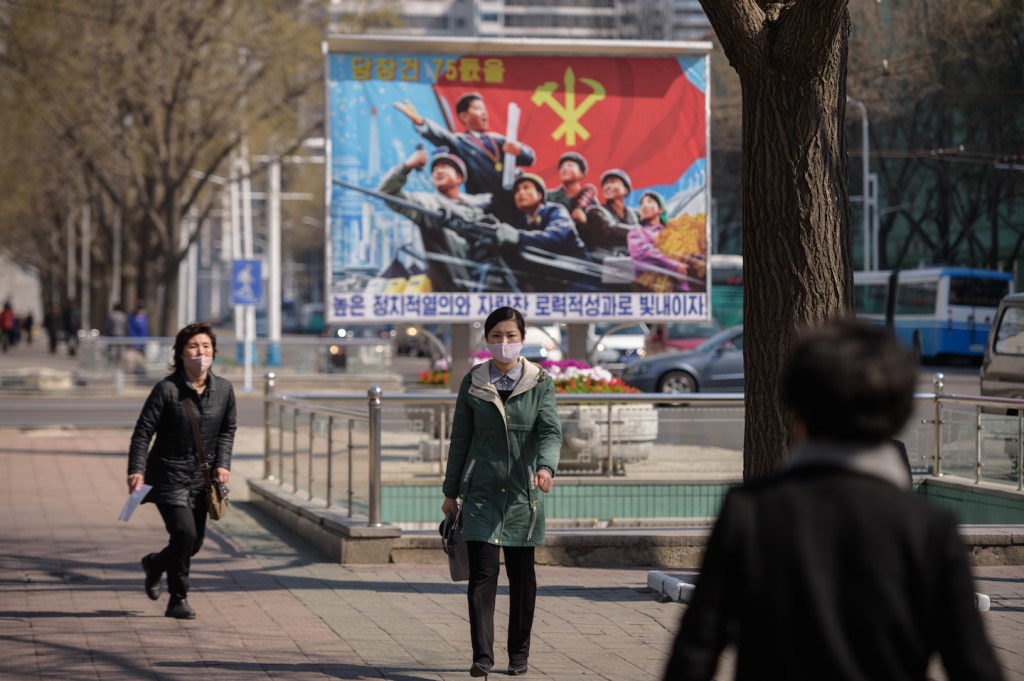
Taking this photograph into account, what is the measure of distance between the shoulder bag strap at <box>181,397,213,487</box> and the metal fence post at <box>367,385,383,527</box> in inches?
83.4

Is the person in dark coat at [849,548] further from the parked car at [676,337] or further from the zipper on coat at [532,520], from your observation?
the parked car at [676,337]

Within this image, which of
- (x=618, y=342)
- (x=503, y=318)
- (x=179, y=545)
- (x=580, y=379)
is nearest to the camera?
(x=503, y=318)

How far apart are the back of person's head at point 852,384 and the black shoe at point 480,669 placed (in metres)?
4.07

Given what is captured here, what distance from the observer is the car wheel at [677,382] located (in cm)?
2783

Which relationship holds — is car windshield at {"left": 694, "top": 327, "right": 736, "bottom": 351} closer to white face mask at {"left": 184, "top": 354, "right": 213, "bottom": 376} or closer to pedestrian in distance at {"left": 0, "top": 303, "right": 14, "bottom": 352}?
white face mask at {"left": 184, "top": 354, "right": 213, "bottom": 376}

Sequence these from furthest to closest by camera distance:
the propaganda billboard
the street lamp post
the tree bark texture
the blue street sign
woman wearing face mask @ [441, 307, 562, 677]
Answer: the street lamp post, the blue street sign, the propaganda billboard, the tree bark texture, woman wearing face mask @ [441, 307, 562, 677]

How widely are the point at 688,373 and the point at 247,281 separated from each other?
10.9m

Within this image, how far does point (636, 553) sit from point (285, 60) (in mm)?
24607

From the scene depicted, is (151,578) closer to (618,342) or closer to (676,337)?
(676,337)

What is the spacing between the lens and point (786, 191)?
7.82 meters

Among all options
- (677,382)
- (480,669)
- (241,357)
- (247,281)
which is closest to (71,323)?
(241,357)

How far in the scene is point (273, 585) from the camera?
9.65 meters

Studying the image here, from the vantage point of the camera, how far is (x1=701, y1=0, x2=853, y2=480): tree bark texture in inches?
307

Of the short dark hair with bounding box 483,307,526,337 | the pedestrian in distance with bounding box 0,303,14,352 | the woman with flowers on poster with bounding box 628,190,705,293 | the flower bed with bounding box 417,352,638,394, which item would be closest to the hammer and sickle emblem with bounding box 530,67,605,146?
the woman with flowers on poster with bounding box 628,190,705,293
